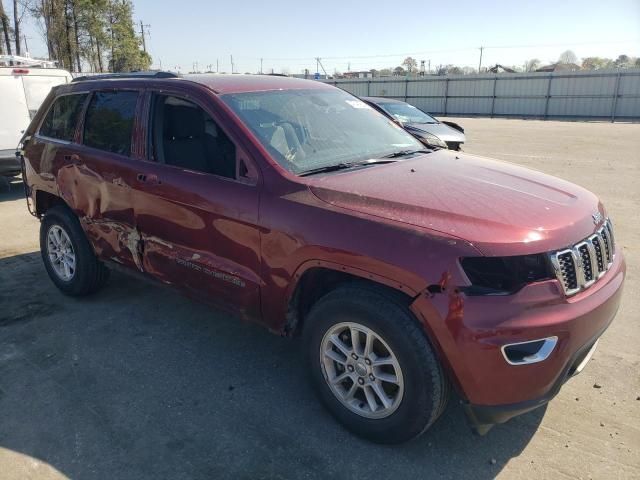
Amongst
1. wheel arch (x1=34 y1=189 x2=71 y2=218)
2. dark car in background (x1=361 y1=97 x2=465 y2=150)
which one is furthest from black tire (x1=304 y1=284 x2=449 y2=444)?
dark car in background (x1=361 y1=97 x2=465 y2=150)

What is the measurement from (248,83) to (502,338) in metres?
2.53

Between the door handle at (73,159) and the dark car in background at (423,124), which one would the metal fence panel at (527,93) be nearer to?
the dark car in background at (423,124)

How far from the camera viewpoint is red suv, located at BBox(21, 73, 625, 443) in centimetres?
239

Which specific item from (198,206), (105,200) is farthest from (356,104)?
(105,200)

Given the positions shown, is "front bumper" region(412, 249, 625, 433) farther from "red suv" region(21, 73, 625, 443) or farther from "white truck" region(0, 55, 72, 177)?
"white truck" region(0, 55, 72, 177)

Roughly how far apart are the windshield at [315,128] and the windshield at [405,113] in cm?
741

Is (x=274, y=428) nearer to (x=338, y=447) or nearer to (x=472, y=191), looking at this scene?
(x=338, y=447)

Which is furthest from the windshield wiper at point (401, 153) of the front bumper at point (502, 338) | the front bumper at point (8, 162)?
the front bumper at point (8, 162)

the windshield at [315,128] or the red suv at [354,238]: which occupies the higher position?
the windshield at [315,128]

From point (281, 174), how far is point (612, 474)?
7.60ft

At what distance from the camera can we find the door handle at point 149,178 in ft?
11.9

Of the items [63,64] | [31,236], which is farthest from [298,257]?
Answer: [63,64]

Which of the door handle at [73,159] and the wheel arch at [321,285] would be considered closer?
the wheel arch at [321,285]

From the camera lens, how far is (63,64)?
1090 inches
